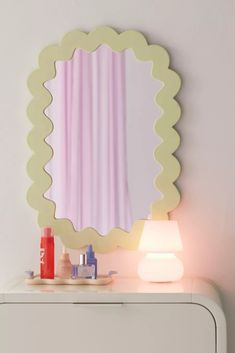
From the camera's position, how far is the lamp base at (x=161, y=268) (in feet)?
8.97

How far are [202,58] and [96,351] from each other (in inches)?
44.5

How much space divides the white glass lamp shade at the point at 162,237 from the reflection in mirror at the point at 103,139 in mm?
154

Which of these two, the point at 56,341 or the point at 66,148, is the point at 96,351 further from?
the point at 66,148

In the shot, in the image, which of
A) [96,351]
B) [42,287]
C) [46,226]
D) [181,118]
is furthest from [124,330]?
[181,118]

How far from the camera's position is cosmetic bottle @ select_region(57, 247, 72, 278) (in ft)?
9.15

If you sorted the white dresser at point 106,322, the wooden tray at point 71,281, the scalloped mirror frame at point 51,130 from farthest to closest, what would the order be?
1. the scalloped mirror frame at point 51,130
2. the wooden tray at point 71,281
3. the white dresser at point 106,322

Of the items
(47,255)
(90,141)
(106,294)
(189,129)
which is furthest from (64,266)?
(189,129)

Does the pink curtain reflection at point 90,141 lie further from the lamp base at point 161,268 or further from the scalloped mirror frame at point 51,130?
the lamp base at point 161,268

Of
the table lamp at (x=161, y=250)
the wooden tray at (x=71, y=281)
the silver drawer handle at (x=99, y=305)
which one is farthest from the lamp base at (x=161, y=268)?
the silver drawer handle at (x=99, y=305)

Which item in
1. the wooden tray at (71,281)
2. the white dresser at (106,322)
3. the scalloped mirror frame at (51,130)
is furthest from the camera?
the scalloped mirror frame at (51,130)

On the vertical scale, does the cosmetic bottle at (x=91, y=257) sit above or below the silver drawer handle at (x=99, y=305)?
above

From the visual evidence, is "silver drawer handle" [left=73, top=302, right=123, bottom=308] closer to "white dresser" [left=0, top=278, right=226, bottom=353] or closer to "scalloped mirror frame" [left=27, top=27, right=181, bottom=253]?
"white dresser" [left=0, top=278, right=226, bottom=353]

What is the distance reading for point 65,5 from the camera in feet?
9.87

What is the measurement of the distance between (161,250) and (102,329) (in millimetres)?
370
